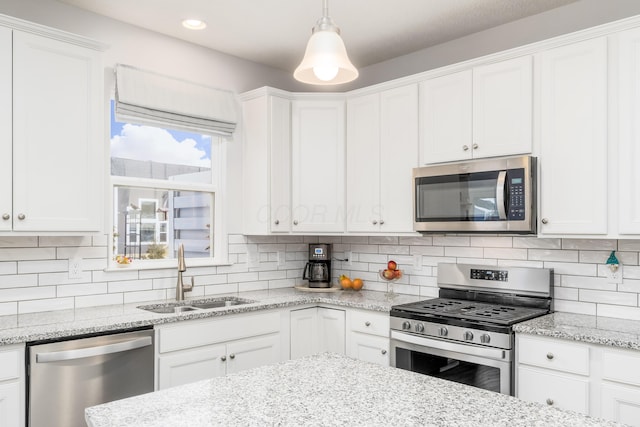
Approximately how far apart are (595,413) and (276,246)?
247 cm

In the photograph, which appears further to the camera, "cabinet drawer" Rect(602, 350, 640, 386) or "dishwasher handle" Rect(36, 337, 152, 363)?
"dishwasher handle" Rect(36, 337, 152, 363)

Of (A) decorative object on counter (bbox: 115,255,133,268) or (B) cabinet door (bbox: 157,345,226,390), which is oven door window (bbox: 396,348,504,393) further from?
(A) decorative object on counter (bbox: 115,255,133,268)

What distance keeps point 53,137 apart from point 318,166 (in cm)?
177

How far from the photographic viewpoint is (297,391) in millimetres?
1479

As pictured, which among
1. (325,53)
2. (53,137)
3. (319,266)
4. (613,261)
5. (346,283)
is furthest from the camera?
(319,266)

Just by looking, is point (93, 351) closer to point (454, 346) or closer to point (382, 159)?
point (454, 346)

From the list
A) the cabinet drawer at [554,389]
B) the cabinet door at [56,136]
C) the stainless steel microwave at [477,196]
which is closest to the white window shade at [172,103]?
the cabinet door at [56,136]

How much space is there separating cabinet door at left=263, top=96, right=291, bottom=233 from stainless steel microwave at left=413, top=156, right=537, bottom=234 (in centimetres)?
98

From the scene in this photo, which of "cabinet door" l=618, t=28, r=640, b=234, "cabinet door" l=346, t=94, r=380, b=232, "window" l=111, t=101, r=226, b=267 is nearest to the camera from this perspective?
"cabinet door" l=618, t=28, r=640, b=234

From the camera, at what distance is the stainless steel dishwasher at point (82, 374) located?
227 centimetres

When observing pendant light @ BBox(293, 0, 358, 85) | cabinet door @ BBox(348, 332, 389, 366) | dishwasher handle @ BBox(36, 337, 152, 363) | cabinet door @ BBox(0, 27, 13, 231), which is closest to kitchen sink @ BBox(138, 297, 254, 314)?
dishwasher handle @ BBox(36, 337, 152, 363)

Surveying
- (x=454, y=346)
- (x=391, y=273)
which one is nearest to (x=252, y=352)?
(x=391, y=273)

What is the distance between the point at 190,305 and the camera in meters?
3.29

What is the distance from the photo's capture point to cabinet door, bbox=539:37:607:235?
8.32 ft
